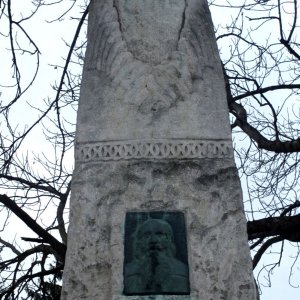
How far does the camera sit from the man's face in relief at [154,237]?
3240 millimetres

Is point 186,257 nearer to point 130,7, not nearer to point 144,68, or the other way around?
point 144,68

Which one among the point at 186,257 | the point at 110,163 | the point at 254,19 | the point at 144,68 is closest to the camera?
the point at 186,257

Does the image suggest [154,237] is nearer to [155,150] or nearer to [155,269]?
[155,269]

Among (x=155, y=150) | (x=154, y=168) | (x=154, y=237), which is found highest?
(x=155, y=150)

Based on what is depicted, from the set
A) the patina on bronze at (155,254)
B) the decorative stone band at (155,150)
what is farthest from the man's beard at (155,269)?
the decorative stone band at (155,150)

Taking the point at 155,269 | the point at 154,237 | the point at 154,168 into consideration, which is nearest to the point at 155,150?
the point at 154,168

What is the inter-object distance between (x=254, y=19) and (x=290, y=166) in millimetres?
1869

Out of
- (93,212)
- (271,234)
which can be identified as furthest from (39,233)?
(93,212)

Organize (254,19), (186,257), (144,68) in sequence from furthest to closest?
1. (254,19)
2. (144,68)
3. (186,257)

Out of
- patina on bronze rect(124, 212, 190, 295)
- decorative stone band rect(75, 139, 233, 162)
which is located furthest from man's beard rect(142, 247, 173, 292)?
decorative stone band rect(75, 139, 233, 162)

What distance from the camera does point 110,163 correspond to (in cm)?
350

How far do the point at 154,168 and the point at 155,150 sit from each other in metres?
0.11

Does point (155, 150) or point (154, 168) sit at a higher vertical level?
point (155, 150)

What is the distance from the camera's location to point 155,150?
138 inches
